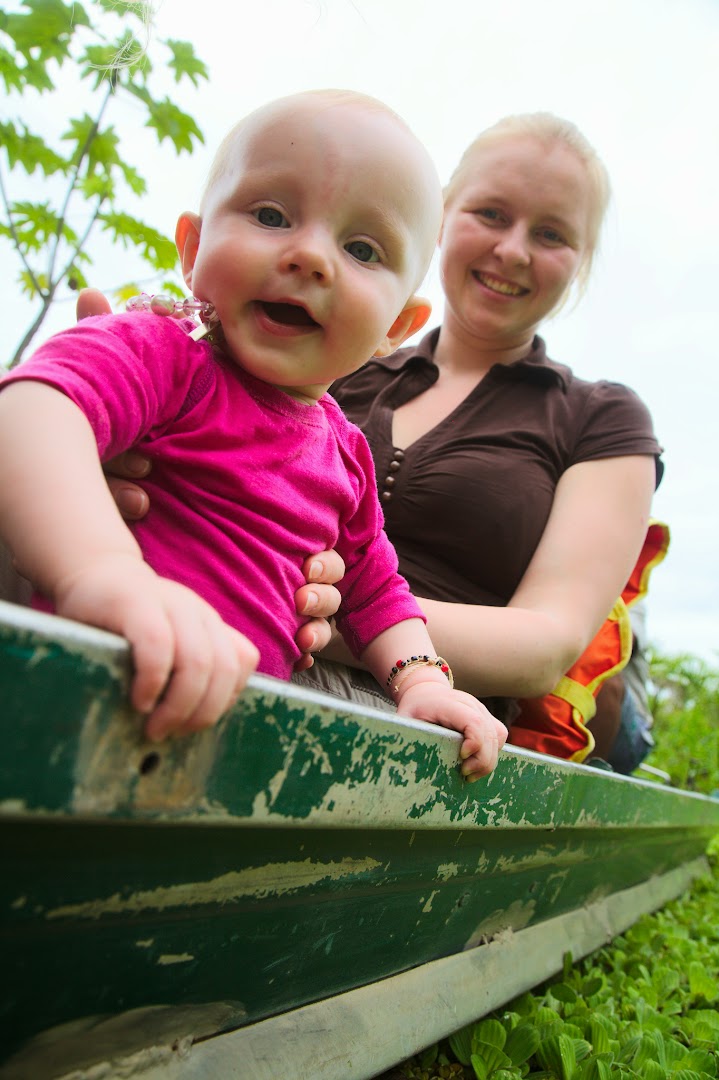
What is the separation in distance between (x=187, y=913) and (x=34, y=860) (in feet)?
0.66

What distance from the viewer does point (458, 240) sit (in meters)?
2.26

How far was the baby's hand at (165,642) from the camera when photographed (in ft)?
1.73

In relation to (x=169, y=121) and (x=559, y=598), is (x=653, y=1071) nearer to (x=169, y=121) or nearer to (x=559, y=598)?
(x=559, y=598)

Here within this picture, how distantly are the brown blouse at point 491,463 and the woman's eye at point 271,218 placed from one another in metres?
0.94

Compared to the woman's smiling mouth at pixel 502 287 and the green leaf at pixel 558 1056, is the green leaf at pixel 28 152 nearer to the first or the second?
the woman's smiling mouth at pixel 502 287

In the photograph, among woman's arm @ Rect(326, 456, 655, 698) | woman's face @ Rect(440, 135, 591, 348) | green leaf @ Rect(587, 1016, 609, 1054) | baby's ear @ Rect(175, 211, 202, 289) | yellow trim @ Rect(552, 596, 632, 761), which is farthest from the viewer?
woman's face @ Rect(440, 135, 591, 348)

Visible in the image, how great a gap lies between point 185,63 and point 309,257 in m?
2.06

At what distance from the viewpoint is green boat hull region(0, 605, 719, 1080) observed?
1.61 feet

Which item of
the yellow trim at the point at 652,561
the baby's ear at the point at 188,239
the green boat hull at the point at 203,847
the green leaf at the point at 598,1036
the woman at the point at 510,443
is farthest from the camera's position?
the yellow trim at the point at 652,561

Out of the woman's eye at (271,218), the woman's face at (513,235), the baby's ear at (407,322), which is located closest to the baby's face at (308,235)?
the woman's eye at (271,218)

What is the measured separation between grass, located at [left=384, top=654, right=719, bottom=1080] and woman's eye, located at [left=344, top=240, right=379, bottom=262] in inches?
44.3

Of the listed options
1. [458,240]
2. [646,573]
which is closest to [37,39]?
[458,240]

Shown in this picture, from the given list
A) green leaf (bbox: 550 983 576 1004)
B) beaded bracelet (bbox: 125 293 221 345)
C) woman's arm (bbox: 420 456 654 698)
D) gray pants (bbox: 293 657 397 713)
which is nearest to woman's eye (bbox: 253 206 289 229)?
beaded bracelet (bbox: 125 293 221 345)

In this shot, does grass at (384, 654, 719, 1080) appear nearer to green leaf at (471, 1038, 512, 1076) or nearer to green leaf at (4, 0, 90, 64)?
green leaf at (471, 1038, 512, 1076)
